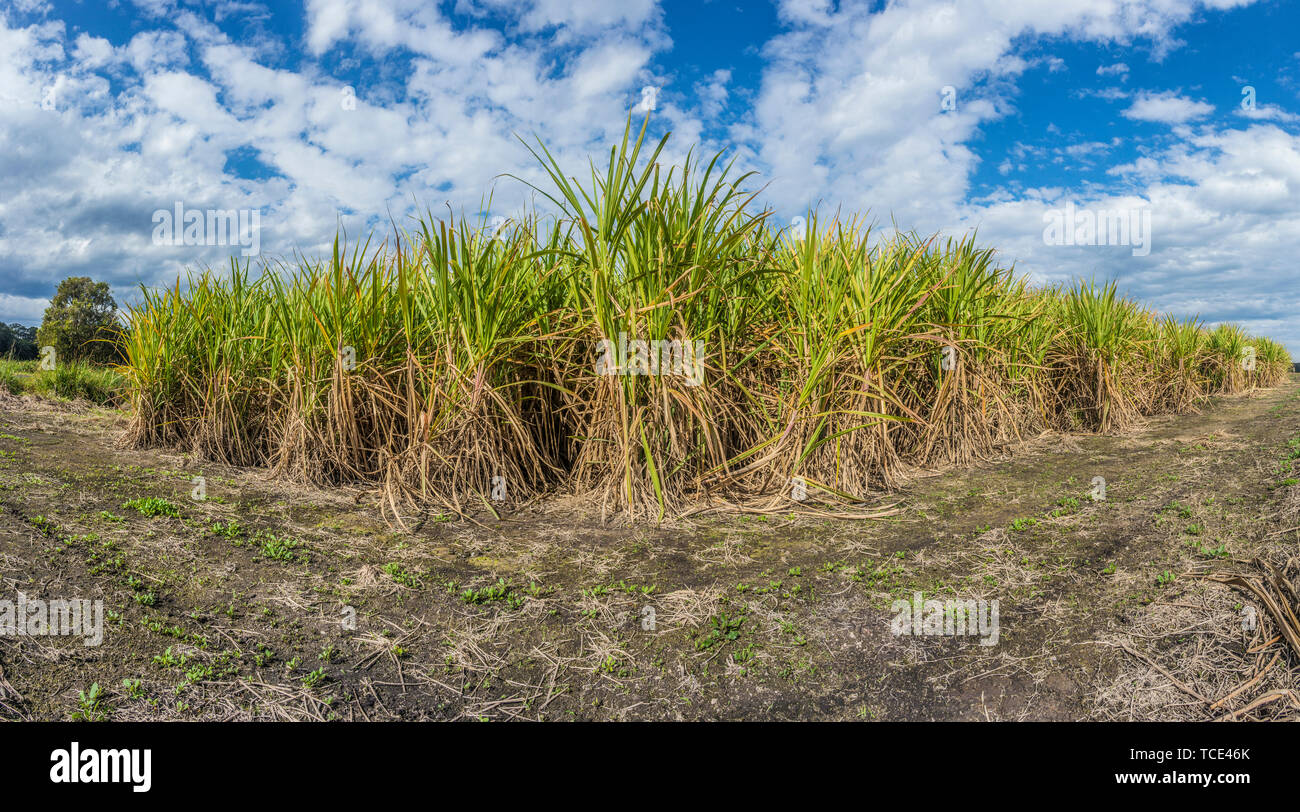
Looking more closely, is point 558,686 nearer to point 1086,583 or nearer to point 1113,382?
point 1086,583

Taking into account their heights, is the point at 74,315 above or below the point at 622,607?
above

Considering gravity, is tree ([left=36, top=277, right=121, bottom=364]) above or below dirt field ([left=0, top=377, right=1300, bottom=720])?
above

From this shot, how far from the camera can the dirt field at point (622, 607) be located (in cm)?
197

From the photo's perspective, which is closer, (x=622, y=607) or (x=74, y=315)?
(x=622, y=607)

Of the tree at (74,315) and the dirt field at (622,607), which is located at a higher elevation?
the tree at (74,315)

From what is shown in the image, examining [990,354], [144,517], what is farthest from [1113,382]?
[144,517]

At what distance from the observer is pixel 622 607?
253cm

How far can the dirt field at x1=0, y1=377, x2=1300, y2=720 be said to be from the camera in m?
1.97

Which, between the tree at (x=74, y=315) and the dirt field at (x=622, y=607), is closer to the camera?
the dirt field at (x=622, y=607)

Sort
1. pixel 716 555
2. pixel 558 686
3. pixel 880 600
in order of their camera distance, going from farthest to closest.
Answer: pixel 716 555
pixel 880 600
pixel 558 686
